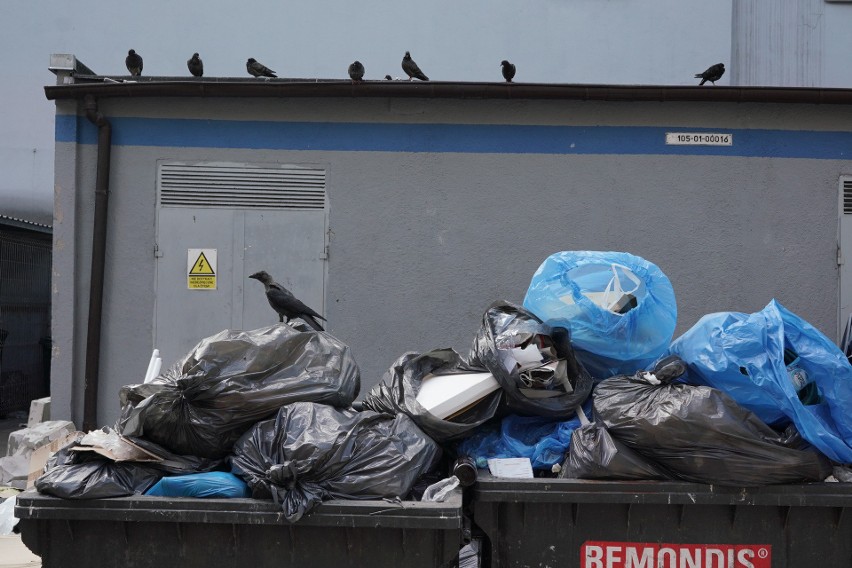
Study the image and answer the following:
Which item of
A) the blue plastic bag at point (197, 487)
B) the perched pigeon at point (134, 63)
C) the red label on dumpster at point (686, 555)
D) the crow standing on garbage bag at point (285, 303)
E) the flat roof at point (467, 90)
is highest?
the perched pigeon at point (134, 63)

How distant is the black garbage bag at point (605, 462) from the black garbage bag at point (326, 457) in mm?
537

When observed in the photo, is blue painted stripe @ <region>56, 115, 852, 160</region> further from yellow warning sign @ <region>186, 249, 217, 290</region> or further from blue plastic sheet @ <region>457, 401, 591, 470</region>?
blue plastic sheet @ <region>457, 401, 591, 470</region>

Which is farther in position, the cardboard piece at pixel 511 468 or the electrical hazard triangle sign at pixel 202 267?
the electrical hazard triangle sign at pixel 202 267

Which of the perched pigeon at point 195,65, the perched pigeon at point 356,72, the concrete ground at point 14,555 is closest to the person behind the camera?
the concrete ground at point 14,555

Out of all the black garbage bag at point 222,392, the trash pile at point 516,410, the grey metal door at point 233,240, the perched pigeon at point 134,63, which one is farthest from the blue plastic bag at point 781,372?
the perched pigeon at point 134,63

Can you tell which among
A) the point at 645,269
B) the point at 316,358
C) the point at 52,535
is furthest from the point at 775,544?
the point at 52,535

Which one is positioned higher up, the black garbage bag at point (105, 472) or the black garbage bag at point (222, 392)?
the black garbage bag at point (222, 392)

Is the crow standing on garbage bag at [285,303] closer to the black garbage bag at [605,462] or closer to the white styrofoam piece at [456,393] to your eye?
the white styrofoam piece at [456,393]

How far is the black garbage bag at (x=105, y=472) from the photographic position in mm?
2797

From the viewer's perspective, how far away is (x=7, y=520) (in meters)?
5.54

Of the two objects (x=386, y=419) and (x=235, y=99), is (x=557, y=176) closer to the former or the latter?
(x=235, y=99)

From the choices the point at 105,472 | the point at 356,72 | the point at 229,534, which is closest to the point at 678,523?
the point at 229,534

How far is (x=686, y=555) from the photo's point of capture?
2.85 m

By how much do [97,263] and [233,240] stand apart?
1181 millimetres
